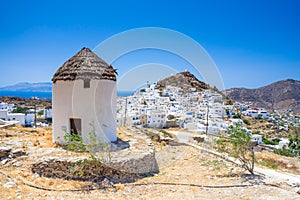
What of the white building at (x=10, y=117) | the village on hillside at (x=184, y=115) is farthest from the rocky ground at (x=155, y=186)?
the white building at (x=10, y=117)

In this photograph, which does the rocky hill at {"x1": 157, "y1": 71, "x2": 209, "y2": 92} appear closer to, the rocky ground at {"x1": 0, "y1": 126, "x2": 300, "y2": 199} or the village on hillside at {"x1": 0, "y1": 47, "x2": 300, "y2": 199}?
the village on hillside at {"x1": 0, "y1": 47, "x2": 300, "y2": 199}

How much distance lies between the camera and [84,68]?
27.6 ft

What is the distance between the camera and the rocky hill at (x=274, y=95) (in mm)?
60281

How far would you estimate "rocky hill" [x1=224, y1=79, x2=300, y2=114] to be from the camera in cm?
6028

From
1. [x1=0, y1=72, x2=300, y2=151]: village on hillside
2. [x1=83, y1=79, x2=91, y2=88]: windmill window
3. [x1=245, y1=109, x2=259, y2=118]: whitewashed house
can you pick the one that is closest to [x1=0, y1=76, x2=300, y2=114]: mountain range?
[x1=0, y1=72, x2=300, y2=151]: village on hillside

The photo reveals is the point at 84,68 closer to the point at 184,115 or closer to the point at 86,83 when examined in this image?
the point at 86,83

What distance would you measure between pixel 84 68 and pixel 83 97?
1044mm

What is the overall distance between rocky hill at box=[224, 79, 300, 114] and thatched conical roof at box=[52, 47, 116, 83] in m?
54.2

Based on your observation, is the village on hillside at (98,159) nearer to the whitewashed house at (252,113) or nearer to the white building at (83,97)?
the white building at (83,97)

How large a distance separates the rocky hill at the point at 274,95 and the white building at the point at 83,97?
5431 centimetres

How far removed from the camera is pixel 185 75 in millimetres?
49438

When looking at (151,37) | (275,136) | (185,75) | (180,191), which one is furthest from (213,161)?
(185,75)

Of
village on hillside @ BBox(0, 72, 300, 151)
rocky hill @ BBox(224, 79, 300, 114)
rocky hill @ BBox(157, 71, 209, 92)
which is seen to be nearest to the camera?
village on hillside @ BBox(0, 72, 300, 151)

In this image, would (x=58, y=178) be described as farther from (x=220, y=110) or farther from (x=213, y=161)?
(x=220, y=110)
